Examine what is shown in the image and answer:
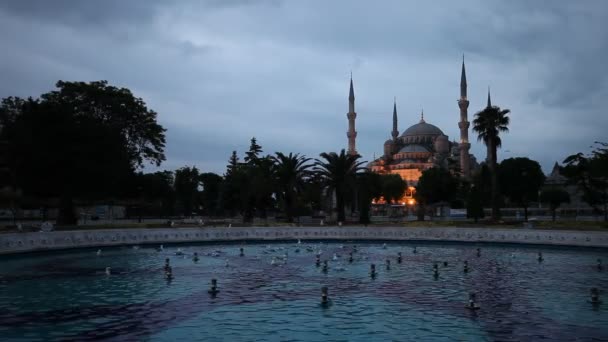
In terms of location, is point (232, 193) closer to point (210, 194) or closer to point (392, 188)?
point (210, 194)

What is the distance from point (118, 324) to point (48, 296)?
17.8ft

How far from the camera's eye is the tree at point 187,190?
270ft

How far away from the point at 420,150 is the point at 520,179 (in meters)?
68.6

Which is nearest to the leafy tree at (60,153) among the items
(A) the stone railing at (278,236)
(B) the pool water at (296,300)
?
(A) the stone railing at (278,236)

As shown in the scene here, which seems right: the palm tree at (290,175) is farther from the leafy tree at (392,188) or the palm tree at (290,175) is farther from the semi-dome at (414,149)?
the semi-dome at (414,149)

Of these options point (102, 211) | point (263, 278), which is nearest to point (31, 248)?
point (263, 278)

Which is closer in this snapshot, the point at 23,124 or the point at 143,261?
the point at 143,261

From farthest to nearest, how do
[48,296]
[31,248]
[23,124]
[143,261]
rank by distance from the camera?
[23,124], [31,248], [143,261], [48,296]

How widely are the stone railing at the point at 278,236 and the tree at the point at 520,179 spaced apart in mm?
45555

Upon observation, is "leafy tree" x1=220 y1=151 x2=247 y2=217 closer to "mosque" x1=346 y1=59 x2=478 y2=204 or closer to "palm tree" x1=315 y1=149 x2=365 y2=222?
"palm tree" x1=315 y1=149 x2=365 y2=222

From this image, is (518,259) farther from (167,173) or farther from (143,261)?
(167,173)

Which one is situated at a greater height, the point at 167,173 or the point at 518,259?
the point at 167,173

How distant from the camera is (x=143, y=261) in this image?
87.5ft

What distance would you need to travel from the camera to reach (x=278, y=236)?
39.8 m
